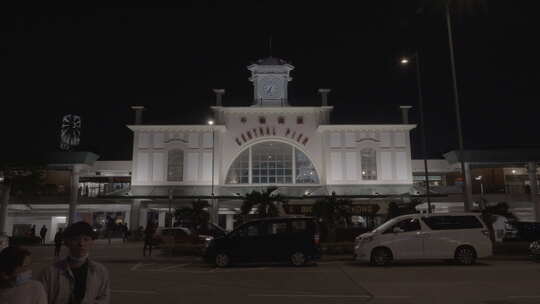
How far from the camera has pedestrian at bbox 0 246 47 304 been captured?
2.90 m

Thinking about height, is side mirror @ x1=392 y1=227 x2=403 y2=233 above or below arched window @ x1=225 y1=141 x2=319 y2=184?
below

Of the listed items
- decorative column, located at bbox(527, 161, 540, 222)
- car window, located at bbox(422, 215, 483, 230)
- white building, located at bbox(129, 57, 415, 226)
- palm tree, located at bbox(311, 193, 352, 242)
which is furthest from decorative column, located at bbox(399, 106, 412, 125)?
car window, located at bbox(422, 215, 483, 230)

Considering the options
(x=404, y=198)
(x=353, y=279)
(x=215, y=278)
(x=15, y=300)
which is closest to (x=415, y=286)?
(x=353, y=279)

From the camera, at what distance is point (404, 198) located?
3269 centimetres

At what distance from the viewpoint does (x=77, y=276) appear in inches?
137

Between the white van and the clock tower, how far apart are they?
24536 mm

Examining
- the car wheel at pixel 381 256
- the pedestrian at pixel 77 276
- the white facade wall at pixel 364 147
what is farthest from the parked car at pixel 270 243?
the white facade wall at pixel 364 147

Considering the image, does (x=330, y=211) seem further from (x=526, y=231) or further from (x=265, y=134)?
(x=265, y=134)

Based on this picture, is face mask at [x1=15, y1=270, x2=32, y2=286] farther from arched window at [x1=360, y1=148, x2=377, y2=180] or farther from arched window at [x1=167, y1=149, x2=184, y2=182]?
arched window at [x1=360, y1=148, x2=377, y2=180]

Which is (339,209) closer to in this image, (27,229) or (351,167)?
(351,167)

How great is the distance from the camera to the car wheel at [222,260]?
A: 14.6 meters

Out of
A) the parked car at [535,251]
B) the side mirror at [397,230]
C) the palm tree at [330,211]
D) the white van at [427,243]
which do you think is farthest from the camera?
the palm tree at [330,211]

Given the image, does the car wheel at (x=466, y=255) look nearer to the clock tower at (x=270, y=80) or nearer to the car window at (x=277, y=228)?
the car window at (x=277, y=228)

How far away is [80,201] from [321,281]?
30372mm
